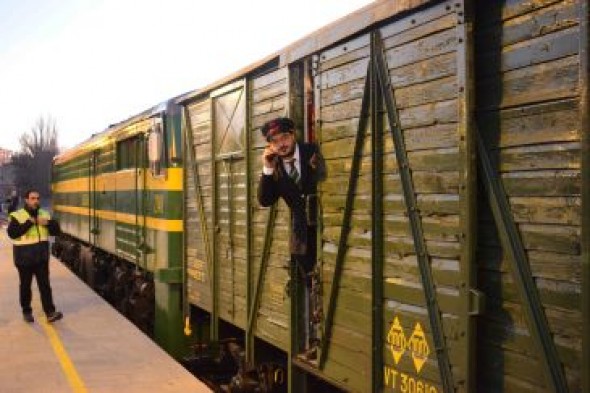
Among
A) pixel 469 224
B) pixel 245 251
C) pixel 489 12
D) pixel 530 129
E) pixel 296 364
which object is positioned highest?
pixel 489 12

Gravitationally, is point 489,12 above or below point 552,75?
above

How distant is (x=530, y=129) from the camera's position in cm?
299

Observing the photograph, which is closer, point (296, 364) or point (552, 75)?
point (552, 75)

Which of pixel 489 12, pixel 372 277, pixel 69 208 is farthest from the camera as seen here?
pixel 69 208

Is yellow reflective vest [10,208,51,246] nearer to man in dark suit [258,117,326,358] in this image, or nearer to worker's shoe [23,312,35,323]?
worker's shoe [23,312,35,323]

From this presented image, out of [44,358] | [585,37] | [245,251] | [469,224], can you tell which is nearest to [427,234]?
[469,224]

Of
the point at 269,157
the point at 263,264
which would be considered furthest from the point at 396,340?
the point at 263,264

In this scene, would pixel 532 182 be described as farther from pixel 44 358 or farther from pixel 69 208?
pixel 69 208

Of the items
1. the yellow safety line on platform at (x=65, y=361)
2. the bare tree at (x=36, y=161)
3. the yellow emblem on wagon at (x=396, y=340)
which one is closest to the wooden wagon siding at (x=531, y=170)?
the yellow emblem on wagon at (x=396, y=340)

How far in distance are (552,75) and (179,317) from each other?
6652 mm

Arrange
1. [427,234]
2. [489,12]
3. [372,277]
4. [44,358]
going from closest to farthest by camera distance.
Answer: [489,12], [427,234], [372,277], [44,358]

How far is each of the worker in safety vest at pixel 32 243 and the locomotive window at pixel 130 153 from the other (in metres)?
1.60

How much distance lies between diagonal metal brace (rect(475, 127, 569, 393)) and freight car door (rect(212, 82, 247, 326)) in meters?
3.37

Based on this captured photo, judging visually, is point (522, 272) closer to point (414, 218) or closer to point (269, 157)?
point (414, 218)
